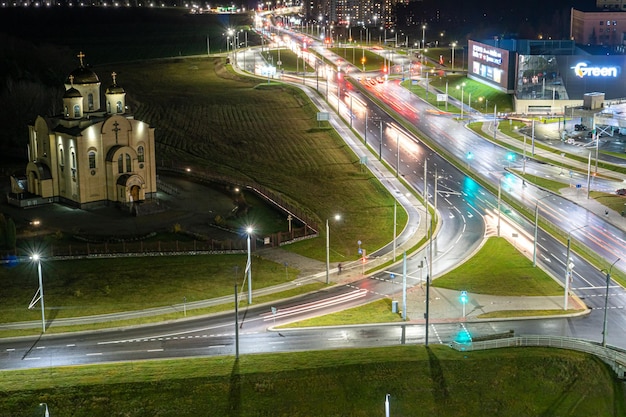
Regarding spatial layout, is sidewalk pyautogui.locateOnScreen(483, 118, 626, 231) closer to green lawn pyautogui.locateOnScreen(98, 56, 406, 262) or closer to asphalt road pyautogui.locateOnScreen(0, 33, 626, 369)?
asphalt road pyautogui.locateOnScreen(0, 33, 626, 369)

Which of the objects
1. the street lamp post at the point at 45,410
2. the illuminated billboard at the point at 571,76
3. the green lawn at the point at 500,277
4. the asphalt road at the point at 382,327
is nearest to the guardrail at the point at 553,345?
the asphalt road at the point at 382,327

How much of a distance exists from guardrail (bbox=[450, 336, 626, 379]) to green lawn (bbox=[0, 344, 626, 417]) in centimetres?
122

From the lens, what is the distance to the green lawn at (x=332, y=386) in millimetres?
59500

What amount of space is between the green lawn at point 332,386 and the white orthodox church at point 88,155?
44496 mm

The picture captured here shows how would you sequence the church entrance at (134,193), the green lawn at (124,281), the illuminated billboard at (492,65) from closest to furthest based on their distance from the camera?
the green lawn at (124,281) < the church entrance at (134,193) < the illuminated billboard at (492,65)

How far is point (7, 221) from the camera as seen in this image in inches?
3622

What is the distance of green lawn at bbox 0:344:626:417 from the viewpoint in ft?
Answer: 195

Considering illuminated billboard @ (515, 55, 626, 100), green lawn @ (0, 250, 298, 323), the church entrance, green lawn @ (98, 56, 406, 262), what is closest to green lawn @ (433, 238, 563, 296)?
green lawn @ (98, 56, 406, 262)

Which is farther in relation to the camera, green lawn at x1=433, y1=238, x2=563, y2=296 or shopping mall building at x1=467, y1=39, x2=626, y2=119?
shopping mall building at x1=467, y1=39, x2=626, y2=119

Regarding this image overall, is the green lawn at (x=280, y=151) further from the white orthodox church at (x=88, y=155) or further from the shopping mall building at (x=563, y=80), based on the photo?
the shopping mall building at (x=563, y=80)

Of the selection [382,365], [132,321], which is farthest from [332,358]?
[132,321]

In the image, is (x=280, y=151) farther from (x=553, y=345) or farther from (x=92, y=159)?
(x=553, y=345)

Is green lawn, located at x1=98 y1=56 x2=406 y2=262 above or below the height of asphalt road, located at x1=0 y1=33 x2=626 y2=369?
above

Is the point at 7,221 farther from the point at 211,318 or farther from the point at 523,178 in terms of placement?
the point at 523,178
